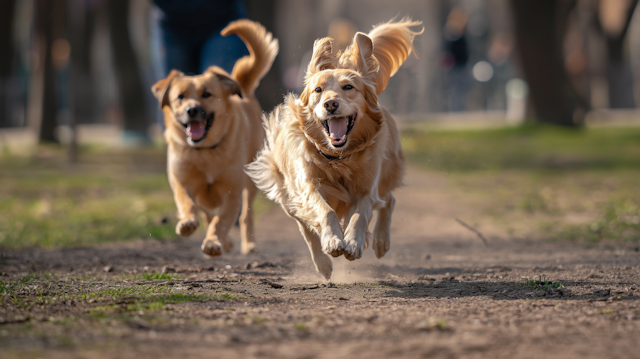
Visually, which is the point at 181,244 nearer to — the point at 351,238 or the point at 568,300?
the point at 351,238

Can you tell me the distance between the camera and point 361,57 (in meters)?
4.39

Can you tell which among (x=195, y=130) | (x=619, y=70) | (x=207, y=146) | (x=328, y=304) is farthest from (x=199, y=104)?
(x=619, y=70)

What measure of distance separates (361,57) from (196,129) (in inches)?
56.1

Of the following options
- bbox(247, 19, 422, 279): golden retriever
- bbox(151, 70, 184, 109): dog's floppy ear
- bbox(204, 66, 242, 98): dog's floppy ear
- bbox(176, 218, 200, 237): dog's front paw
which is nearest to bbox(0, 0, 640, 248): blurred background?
bbox(247, 19, 422, 279): golden retriever

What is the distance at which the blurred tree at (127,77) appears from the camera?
1527cm

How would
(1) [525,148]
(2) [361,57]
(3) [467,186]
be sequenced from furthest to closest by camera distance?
(1) [525,148] < (3) [467,186] < (2) [361,57]

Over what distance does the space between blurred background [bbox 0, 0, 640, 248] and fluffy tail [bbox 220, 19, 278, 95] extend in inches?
12.0

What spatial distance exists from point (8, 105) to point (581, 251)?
2221 centimetres

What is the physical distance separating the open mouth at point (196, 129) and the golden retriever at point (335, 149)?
67 cm

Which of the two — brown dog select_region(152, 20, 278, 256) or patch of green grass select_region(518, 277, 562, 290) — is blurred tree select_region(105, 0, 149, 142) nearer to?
brown dog select_region(152, 20, 278, 256)

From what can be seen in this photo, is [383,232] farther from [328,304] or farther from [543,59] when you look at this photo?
[543,59]

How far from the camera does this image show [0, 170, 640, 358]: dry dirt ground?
2678mm

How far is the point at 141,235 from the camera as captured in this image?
6.77 metres

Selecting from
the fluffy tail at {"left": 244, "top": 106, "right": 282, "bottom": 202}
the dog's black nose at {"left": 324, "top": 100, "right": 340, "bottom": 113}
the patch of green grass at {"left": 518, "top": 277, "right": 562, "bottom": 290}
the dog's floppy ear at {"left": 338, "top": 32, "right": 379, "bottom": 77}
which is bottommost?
the patch of green grass at {"left": 518, "top": 277, "right": 562, "bottom": 290}
